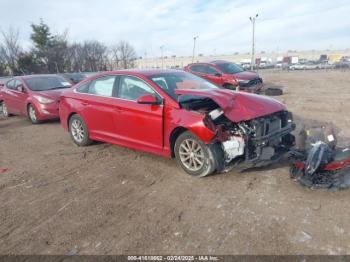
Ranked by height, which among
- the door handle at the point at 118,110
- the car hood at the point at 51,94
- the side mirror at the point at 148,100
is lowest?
the door handle at the point at 118,110

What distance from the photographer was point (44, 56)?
40.8 meters

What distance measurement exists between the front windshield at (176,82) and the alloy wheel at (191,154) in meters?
0.82

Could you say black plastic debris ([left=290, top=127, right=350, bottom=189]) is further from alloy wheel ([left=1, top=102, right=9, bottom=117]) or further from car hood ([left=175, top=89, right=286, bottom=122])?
alloy wheel ([left=1, top=102, right=9, bottom=117])

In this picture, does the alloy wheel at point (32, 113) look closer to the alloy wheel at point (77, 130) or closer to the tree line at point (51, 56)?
the alloy wheel at point (77, 130)

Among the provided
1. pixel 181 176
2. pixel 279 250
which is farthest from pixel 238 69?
pixel 279 250

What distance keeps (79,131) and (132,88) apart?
192cm

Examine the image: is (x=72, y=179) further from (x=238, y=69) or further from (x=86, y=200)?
(x=238, y=69)

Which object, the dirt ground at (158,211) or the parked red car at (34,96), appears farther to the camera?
the parked red car at (34,96)

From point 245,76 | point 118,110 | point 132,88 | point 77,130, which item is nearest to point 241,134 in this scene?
point 132,88

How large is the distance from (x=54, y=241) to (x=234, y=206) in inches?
83.8

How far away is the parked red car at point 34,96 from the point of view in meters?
9.49

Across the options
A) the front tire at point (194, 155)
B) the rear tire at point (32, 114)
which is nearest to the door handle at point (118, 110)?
the front tire at point (194, 155)

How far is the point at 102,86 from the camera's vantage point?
6.14m

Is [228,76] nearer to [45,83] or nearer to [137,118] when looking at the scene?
[45,83]
